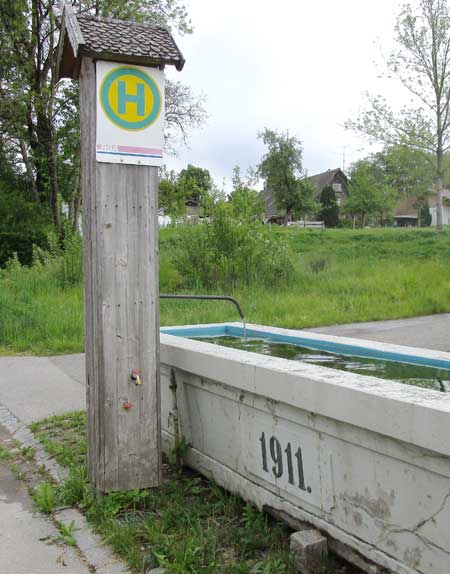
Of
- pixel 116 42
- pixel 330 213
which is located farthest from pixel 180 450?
pixel 330 213

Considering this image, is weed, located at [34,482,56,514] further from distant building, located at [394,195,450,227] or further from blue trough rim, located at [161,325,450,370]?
distant building, located at [394,195,450,227]

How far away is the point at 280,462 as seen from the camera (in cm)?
313

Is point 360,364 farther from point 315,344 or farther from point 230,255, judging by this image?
point 230,255

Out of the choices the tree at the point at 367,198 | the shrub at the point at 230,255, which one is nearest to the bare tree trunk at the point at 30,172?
the shrub at the point at 230,255

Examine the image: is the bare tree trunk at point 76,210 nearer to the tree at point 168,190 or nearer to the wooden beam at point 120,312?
the tree at point 168,190

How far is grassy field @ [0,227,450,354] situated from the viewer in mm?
9820

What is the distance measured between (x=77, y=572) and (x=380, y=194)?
2076 inches

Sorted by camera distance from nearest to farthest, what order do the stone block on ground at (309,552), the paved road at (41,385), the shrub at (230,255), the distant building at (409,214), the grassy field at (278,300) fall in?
the stone block on ground at (309,552)
the paved road at (41,385)
the grassy field at (278,300)
the shrub at (230,255)
the distant building at (409,214)

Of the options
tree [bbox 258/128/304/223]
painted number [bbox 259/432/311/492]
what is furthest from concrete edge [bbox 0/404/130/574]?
tree [bbox 258/128/304/223]

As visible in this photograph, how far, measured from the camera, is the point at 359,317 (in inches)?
459

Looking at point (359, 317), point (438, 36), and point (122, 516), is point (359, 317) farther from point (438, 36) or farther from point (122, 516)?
point (438, 36)

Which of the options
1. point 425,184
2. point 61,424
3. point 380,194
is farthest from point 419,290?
point 380,194

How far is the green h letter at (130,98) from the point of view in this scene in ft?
11.6

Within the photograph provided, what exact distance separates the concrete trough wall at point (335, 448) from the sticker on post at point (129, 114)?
1.20 metres
